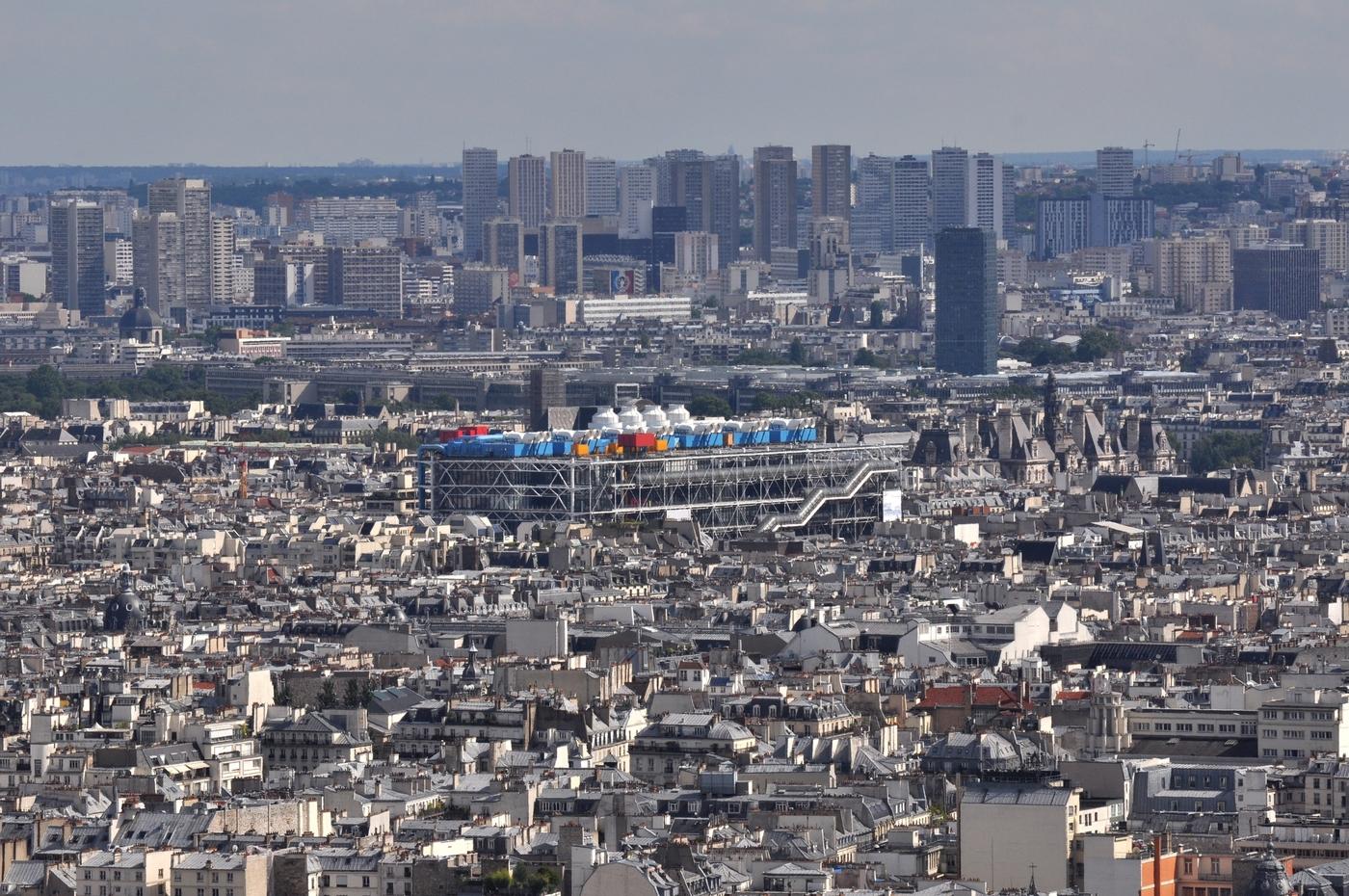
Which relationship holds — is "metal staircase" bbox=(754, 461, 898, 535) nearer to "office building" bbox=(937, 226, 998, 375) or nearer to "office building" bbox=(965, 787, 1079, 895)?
"office building" bbox=(965, 787, 1079, 895)

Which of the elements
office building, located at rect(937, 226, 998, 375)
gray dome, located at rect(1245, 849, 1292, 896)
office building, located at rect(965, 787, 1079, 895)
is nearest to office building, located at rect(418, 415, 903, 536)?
office building, located at rect(965, 787, 1079, 895)

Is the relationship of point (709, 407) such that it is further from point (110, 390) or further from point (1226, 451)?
point (110, 390)

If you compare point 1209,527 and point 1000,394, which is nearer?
point 1209,527

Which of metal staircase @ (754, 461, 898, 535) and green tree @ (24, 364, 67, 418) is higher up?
green tree @ (24, 364, 67, 418)

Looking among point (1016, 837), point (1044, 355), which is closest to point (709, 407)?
point (1044, 355)

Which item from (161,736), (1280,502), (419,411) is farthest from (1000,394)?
(161,736)

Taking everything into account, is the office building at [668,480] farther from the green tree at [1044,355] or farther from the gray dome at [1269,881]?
the green tree at [1044,355]

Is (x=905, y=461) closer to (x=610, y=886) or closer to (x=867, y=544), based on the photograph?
(x=867, y=544)
